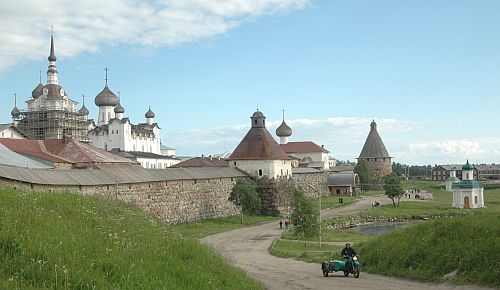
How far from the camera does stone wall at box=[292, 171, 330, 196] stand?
5261 cm

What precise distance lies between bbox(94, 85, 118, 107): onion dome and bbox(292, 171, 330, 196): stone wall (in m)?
27.9

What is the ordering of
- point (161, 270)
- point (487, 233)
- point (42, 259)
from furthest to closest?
point (487, 233), point (161, 270), point (42, 259)

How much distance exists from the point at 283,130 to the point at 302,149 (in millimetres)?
3840

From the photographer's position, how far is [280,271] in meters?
16.2

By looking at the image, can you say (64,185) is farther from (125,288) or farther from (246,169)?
(246,169)

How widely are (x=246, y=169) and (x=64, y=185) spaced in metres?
21.5

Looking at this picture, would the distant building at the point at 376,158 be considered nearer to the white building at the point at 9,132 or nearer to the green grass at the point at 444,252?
the white building at the point at 9,132

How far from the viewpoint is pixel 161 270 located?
31.1 feet

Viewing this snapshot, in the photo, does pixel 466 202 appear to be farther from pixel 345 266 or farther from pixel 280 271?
pixel 345 266

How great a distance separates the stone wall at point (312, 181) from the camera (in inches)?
2071

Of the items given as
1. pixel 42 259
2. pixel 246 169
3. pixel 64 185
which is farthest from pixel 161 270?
pixel 246 169

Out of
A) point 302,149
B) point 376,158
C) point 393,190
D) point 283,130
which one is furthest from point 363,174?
point 393,190

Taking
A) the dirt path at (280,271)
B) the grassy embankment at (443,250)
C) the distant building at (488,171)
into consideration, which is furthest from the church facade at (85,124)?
the distant building at (488,171)

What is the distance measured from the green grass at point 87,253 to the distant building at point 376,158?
6701 cm
